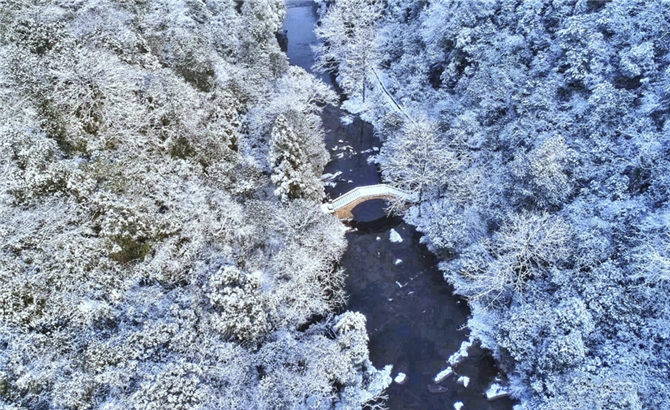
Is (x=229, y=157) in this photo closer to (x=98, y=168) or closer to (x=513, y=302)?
(x=98, y=168)

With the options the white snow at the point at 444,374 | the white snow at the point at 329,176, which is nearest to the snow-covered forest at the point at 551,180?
the white snow at the point at 444,374

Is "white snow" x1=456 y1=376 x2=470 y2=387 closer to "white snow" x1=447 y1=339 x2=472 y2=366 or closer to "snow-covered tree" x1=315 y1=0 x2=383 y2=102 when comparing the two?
"white snow" x1=447 y1=339 x2=472 y2=366

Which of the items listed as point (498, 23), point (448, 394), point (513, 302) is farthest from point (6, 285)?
point (498, 23)

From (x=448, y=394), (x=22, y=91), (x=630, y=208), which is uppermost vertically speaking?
(x=22, y=91)

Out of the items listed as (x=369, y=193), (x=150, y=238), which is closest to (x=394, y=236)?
(x=369, y=193)

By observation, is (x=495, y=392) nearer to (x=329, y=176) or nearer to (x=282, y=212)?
(x=282, y=212)

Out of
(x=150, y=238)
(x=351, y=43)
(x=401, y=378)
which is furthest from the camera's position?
(x=351, y=43)

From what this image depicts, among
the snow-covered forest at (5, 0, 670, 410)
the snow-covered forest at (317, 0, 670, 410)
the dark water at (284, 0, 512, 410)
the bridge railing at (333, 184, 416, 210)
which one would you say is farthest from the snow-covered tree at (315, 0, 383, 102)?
the bridge railing at (333, 184, 416, 210)

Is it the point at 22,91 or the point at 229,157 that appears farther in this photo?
the point at 229,157
